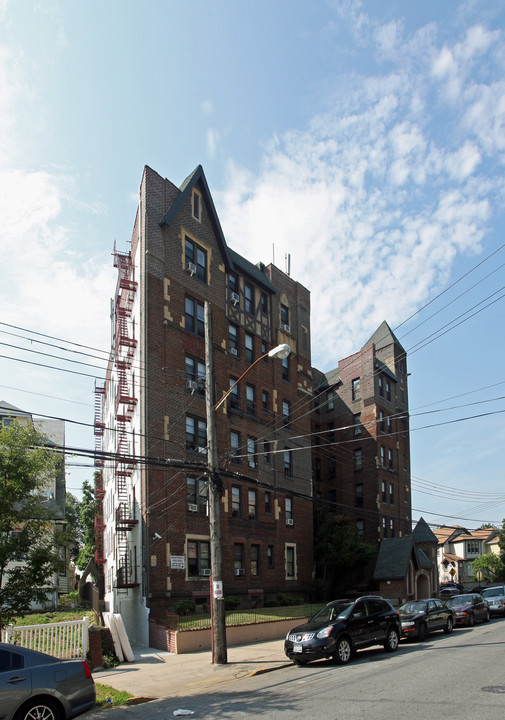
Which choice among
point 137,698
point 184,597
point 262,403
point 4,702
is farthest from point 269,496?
point 4,702

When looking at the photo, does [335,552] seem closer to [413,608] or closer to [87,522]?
[413,608]

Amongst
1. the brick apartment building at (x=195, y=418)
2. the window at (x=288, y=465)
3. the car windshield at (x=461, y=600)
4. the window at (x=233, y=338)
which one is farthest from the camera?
the window at (x=288, y=465)

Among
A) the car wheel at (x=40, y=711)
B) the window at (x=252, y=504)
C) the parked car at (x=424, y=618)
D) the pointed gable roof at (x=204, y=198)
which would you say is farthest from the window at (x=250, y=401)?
the car wheel at (x=40, y=711)

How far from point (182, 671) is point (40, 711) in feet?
24.1

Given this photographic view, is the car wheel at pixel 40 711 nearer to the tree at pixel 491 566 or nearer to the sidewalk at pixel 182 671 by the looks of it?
the sidewalk at pixel 182 671

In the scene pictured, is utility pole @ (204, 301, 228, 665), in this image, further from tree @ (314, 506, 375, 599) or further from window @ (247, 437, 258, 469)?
tree @ (314, 506, 375, 599)

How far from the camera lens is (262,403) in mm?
34438

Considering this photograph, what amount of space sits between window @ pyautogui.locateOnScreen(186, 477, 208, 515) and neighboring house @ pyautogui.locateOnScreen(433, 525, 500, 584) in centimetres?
6704

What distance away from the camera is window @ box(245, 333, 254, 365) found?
111ft

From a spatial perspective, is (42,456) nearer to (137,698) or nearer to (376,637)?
(137,698)

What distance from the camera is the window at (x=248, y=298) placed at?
34750mm

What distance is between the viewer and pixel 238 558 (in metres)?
29.8

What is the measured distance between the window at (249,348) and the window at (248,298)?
60.4 inches

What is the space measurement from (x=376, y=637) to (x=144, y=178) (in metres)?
22.4
